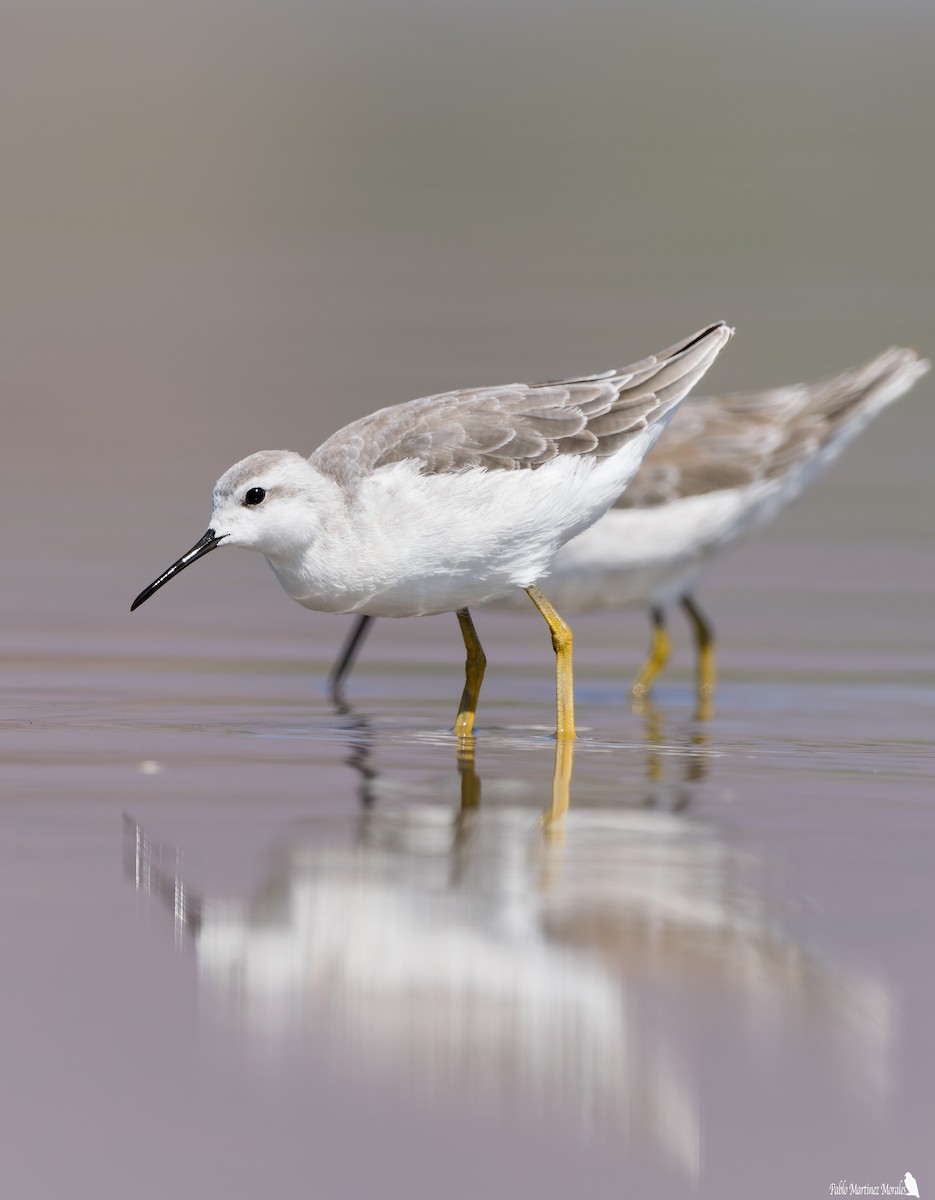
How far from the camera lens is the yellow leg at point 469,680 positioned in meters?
9.09

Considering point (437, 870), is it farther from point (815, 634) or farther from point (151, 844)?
point (815, 634)

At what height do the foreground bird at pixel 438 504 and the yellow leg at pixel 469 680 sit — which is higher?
the foreground bird at pixel 438 504

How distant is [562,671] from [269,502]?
62.4 inches

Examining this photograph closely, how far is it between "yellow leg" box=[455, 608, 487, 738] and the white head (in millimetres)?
1018

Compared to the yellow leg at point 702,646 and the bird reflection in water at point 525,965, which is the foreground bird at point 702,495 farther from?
the bird reflection in water at point 525,965

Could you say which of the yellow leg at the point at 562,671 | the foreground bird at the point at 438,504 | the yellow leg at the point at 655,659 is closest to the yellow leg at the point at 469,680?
the foreground bird at the point at 438,504

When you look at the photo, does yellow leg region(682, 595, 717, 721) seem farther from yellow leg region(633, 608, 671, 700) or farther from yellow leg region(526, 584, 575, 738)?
yellow leg region(526, 584, 575, 738)

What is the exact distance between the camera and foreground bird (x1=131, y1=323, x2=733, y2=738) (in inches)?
340

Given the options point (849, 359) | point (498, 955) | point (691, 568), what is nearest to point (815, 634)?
point (691, 568)

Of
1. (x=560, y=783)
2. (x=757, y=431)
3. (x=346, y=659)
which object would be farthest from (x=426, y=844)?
(x=757, y=431)

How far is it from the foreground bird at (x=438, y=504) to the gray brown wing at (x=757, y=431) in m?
2.03

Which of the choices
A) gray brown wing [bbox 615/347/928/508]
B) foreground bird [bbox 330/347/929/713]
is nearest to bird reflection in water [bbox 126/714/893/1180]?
foreground bird [bbox 330/347/929/713]

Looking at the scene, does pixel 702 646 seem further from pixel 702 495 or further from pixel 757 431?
pixel 757 431

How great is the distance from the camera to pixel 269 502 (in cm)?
862
